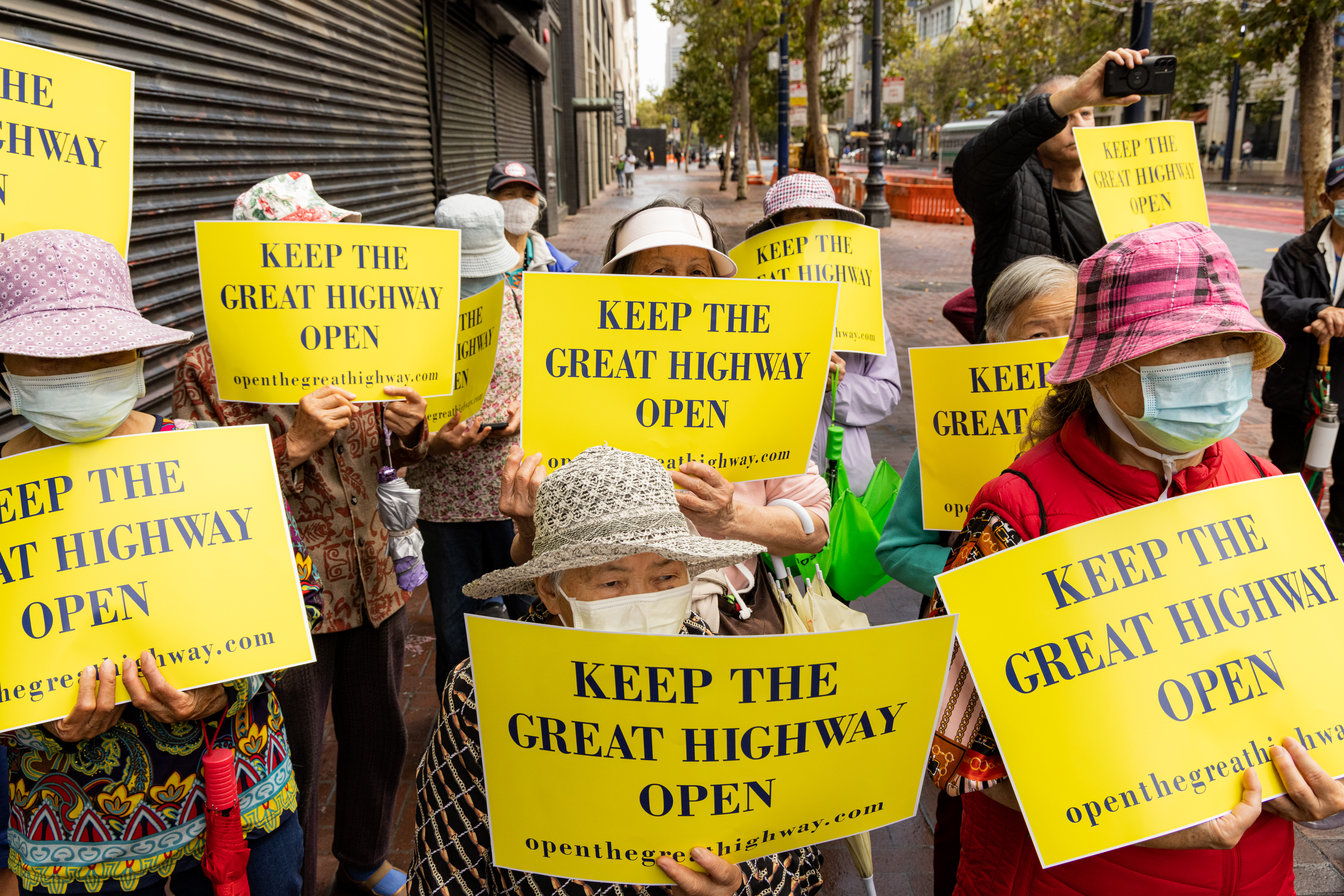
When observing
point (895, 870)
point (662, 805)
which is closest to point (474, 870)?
point (662, 805)

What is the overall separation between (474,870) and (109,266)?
4.66ft

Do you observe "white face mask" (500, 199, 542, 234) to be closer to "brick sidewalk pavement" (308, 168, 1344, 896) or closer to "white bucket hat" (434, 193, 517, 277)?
"brick sidewalk pavement" (308, 168, 1344, 896)

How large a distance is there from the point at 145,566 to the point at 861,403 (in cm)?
236

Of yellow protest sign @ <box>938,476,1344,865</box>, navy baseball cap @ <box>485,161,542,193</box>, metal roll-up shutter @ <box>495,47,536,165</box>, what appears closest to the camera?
yellow protest sign @ <box>938,476,1344,865</box>

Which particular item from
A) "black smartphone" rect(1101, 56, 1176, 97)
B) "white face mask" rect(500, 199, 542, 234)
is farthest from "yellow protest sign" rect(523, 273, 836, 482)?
"white face mask" rect(500, 199, 542, 234)

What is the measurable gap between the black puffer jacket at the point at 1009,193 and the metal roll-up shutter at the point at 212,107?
10.6ft

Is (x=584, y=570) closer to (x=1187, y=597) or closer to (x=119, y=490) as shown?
(x=119, y=490)

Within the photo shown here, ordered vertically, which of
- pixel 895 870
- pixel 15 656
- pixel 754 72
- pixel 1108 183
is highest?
pixel 754 72

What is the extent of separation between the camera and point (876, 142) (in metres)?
20.6

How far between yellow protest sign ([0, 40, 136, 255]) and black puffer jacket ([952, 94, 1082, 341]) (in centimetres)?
254

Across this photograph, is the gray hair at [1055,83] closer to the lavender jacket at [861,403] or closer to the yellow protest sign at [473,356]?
the lavender jacket at [861,403]

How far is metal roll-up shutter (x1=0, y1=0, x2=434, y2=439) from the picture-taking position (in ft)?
12.2

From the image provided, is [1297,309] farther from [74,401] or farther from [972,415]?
[74,401]

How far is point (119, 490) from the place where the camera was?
1.76 metres
